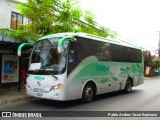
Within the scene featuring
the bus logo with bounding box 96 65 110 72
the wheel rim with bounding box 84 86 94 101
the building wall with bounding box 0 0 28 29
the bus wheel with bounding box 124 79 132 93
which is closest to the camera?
the wheel rim with bounding box 84 86 94 101

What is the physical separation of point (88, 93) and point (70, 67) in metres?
1.91

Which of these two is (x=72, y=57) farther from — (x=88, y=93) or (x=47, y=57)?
(x=88, y=93)

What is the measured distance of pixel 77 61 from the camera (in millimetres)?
10305

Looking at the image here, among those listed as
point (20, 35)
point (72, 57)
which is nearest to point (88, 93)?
point (72, 57)

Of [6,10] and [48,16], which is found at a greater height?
[6,10]

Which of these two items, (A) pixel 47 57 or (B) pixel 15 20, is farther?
(B) pixel 15 20

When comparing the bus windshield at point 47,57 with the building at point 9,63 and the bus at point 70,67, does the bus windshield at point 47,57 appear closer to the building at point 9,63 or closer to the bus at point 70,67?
the bus at point 70,67

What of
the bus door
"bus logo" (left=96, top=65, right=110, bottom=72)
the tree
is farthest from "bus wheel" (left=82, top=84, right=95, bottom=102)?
the tree

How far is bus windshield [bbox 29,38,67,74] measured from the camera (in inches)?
383

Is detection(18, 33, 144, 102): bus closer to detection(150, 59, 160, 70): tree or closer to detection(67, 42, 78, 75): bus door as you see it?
detection(67, 42, 78, 75): bus door

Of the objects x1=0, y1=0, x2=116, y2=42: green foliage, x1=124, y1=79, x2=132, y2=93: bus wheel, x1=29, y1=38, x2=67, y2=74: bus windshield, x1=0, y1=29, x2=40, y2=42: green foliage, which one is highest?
x1=0, y1=0, x2=116, y2=42: green foliage

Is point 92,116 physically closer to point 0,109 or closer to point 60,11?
point 0,109

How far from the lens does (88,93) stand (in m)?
11.1

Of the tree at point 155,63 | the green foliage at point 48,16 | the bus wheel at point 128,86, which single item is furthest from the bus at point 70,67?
the tree at point 155,63
